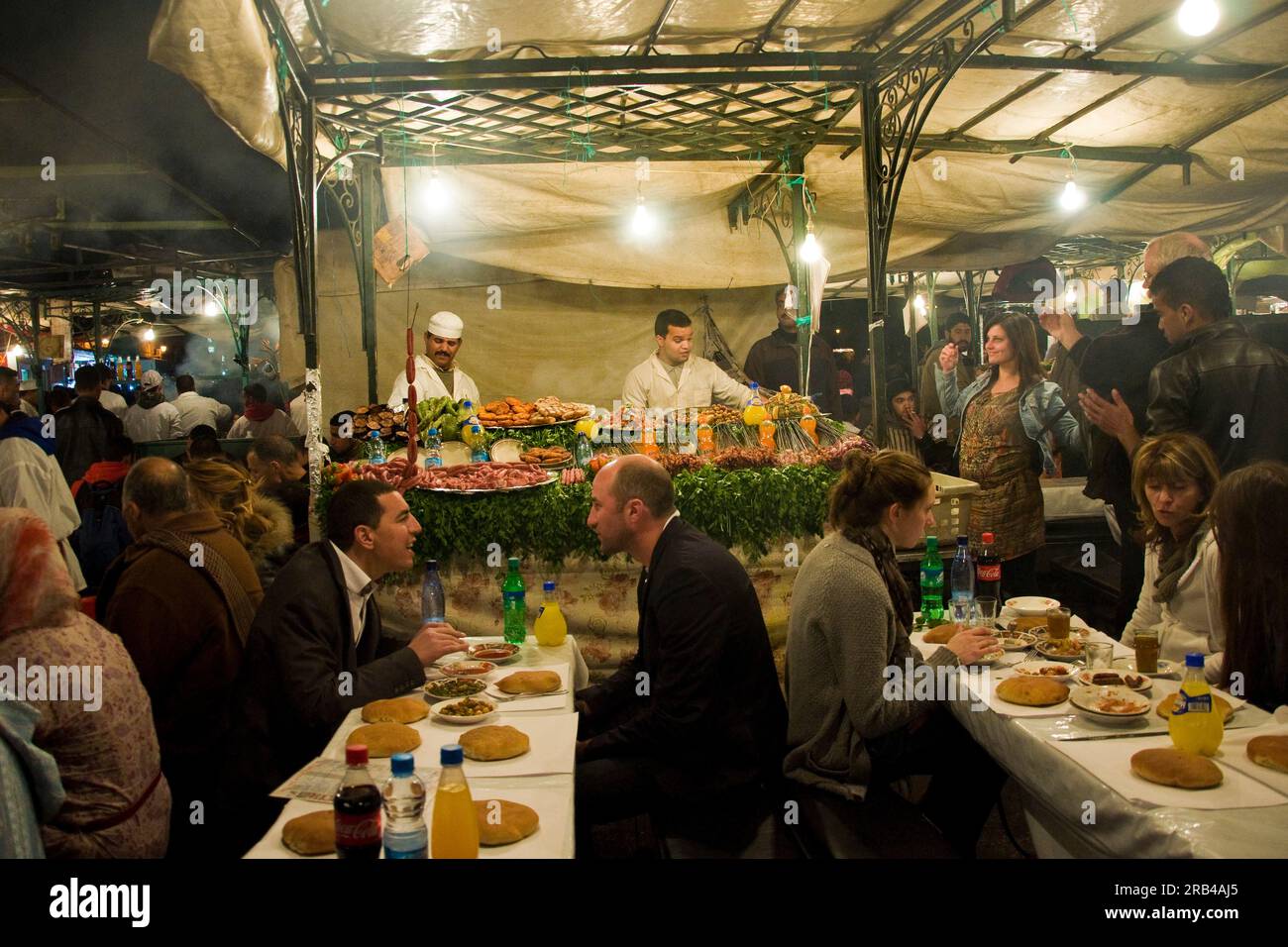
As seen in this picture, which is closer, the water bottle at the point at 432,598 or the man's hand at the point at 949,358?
the water bottle at the point at 432,598

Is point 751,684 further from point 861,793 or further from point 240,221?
→ point 240,221

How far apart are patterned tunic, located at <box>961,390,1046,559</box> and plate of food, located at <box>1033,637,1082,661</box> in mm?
2510

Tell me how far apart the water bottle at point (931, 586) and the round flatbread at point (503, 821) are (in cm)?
254

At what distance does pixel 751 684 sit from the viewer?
3420 mm

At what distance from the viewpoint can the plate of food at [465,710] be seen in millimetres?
2992

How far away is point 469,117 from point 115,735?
6139 millimetres

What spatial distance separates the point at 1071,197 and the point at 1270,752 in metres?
7.40

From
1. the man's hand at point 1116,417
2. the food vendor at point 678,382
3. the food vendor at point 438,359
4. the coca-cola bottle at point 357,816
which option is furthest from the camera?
the food vendor at point 678,382

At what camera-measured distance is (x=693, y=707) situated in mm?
3252

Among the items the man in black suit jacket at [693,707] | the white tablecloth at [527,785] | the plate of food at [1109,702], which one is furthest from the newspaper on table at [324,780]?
the plate of food at [1109,702]

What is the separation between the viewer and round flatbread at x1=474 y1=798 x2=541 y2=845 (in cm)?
222

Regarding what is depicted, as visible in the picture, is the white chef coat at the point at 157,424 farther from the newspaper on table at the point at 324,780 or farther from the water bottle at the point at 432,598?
the newspaper on table at the point at 324,780

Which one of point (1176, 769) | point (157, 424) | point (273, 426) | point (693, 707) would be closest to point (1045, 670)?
point (1176, 769)

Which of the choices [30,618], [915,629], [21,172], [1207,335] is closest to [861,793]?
[915,629]
